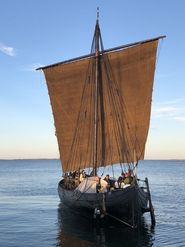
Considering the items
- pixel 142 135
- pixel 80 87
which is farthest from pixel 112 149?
pixel 80 87

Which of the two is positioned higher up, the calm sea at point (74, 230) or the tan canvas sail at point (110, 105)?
the tan canvas sail at point (110, 105)

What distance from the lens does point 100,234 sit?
1045 inches

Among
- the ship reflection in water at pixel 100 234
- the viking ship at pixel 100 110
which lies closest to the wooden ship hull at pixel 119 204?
the ship reflection in water at pixel 100 234

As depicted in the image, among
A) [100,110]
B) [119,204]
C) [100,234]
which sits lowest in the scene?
[100,234]

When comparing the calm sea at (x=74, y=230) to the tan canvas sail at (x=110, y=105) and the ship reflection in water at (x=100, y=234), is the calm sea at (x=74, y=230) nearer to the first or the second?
the ship reflection in water at (x=100, y=234)

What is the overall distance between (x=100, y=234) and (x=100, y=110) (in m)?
12.3

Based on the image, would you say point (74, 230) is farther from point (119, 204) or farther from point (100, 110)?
point (100, 110)

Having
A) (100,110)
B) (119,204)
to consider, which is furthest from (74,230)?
(100,110)

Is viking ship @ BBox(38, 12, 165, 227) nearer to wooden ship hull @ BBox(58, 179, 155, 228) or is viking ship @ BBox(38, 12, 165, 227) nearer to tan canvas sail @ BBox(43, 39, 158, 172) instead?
tan canvas sail @ BBox(43, 39, 158, 172)

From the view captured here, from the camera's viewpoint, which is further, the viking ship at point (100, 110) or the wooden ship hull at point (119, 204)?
the viking ship at point (100, 110)

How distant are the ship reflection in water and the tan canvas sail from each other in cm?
594

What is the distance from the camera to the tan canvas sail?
34.7m

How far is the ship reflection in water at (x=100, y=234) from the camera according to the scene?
2472 centimetres

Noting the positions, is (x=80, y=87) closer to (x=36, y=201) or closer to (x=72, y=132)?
(x=72, y=132)
